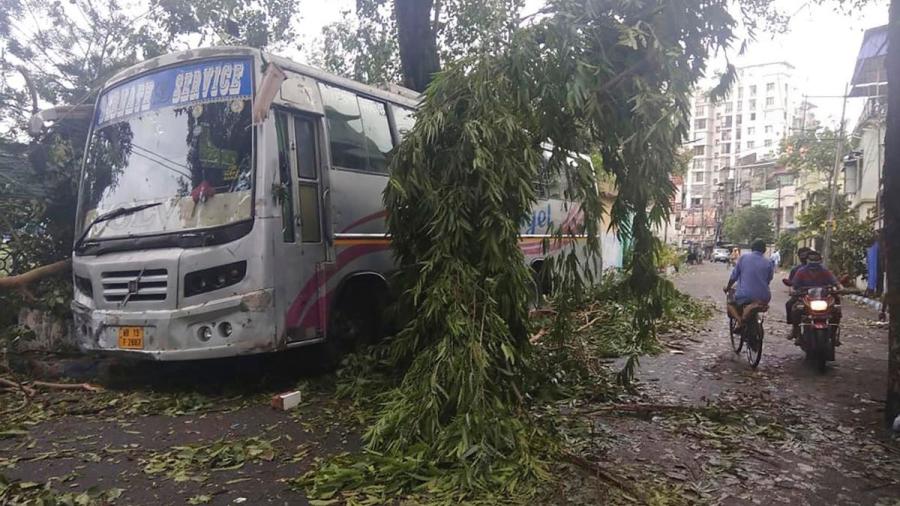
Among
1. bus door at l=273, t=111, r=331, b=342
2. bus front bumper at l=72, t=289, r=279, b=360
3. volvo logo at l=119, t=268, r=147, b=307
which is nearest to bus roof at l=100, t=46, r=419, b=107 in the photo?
bus door at l=273, t=111, r=331, b=342

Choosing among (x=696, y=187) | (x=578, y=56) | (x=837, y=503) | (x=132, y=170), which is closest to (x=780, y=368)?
(x=837, y=503)

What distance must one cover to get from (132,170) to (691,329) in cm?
860

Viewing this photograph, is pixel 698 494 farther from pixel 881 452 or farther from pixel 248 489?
pixel 248 489

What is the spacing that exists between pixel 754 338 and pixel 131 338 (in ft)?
22.0

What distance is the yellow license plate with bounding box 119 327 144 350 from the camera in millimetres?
5359

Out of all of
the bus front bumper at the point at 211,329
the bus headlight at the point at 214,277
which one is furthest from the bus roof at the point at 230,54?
the bus front bumper at the point at 211,329

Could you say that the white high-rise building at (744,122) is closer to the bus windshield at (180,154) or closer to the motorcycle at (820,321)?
the motorcycle at (820,321)

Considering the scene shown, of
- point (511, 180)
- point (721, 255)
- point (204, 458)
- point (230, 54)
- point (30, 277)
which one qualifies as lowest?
point (721, 255)

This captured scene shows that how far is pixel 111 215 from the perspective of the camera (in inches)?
228

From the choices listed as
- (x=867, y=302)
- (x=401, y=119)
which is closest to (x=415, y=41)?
(x=401, y=119)

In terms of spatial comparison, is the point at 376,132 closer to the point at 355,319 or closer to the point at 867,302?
the point at 355,319

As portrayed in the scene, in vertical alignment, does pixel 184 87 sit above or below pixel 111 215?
above

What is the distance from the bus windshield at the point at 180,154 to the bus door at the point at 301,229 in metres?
0.33

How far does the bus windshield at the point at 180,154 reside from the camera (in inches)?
213
